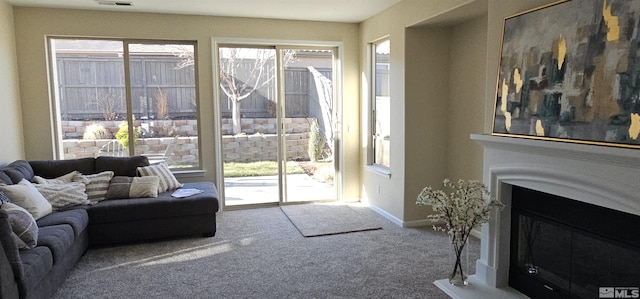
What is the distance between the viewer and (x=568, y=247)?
2494mm

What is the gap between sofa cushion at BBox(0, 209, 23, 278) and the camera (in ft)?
7.83

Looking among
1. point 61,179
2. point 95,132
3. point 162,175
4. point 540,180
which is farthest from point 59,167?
point 540,180

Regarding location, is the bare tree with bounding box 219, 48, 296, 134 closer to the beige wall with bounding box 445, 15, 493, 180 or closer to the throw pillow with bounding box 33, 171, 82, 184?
the throw pillow with bounding box 33, 171, 82, 184

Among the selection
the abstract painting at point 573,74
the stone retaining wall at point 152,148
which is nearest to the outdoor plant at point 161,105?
the stone retaining wall at point 152,148

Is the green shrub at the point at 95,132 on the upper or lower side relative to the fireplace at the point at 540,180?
upper

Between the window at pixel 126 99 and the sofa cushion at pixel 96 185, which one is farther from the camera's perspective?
the window at pixel 126 99

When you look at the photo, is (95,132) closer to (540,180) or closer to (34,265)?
(34,265)

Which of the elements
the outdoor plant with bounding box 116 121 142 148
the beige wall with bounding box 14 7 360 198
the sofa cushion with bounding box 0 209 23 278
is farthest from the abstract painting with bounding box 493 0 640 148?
the outdoor plant with bounding box 116 121 142 148

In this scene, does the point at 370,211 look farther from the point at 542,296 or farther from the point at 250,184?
the point at 542,296

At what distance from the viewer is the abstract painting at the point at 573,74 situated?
6.52 feet

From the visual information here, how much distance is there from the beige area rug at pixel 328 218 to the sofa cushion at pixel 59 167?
2305 millimetres

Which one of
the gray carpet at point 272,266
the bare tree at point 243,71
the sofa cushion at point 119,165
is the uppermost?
the bare tree at point 243,71

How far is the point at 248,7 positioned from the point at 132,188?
2.34 m

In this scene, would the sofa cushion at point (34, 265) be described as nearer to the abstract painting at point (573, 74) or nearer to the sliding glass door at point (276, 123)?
the sliding glass door at point (276, 123)
